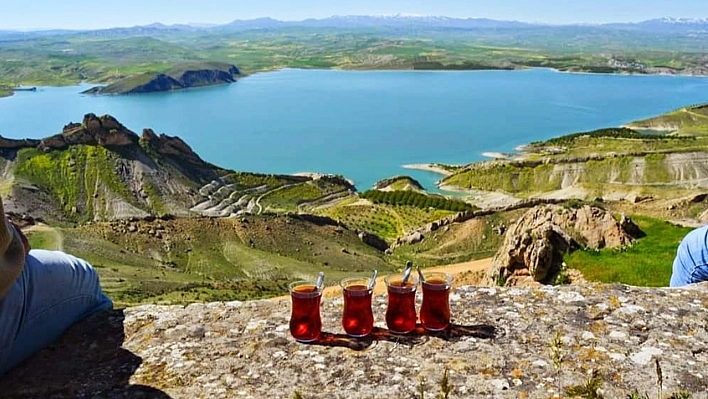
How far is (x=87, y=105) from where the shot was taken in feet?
517

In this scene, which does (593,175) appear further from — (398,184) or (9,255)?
(9,255)

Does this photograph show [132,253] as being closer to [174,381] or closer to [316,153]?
[174,381]

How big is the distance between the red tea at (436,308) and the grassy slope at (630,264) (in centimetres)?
748

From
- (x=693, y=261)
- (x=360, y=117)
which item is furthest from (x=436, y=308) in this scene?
(x=360, y=117)

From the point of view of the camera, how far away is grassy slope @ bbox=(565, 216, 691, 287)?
10.9 meters

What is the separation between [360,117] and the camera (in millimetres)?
139250

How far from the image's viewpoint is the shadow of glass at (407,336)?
3760mm

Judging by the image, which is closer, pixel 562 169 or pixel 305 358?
pixel 305 358

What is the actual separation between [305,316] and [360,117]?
13667 centimetres

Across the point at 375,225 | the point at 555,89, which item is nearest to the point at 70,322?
the point at 375,225

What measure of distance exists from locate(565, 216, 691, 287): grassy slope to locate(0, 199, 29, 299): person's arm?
939cm

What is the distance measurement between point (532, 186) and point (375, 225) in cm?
2689

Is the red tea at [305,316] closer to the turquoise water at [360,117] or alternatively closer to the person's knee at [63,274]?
the person's knee at [63,274]

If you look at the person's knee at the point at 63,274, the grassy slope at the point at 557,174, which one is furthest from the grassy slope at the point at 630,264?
the grassy slope at the point at 557,174
